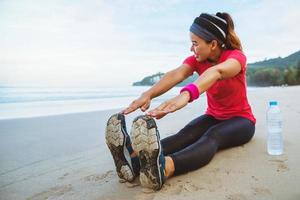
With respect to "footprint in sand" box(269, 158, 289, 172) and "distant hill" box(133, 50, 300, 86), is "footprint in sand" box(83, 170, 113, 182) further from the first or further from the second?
"distant hill" box(133, 50, 300, 86)

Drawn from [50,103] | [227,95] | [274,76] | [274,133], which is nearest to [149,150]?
[227,95]

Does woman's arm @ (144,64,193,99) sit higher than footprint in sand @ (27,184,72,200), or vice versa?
woman's arm @ (144,64,193,99)

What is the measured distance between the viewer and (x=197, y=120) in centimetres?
287

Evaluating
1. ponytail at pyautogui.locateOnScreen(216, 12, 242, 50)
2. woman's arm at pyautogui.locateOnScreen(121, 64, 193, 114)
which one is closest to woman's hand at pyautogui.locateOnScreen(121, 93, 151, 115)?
woman's arm at pyautogui.locateOnScreen(121, 64, 193, 114)

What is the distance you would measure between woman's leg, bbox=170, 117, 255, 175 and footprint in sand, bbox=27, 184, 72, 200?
771 mm

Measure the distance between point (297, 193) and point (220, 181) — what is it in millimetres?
475

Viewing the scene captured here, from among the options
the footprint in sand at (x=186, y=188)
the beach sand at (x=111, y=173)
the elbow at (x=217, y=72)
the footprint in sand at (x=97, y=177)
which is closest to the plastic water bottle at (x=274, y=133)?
the beach sand at (x=111, y=173)

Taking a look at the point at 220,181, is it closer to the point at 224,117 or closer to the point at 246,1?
the point at 224,117

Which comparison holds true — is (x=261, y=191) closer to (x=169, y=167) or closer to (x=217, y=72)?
(x=169, y=167)

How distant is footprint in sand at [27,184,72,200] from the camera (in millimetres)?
1990

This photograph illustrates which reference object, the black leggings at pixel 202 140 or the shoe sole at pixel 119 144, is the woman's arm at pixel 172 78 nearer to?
the black leggings at pixel 202 140

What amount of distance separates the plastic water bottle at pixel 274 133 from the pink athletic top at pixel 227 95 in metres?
0.24

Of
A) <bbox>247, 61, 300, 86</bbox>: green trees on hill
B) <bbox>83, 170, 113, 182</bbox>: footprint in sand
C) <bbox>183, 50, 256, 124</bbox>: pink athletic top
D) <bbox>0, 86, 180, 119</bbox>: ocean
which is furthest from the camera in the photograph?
<bbox>247, 61, 300, 86</bbox>: green trees on hill

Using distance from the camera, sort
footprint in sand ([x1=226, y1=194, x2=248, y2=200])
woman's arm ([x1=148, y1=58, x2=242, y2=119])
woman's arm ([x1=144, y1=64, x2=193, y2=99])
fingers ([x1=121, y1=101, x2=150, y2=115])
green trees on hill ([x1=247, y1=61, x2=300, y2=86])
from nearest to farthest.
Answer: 1. footprint in sand ([x1=226, y1=194, x2=248, y2=200])
2. woman's arm ([x1=148, y1=58, x2=242, y2=119])
3. fingers ([x1=121, y1=101, x2=150, y2=115])
4. woman's arm ([x1=144, y1=64, x2=193, y2=99])
5. green trees on hill ([x1=247, y1=61, x2=300, y2=86])
